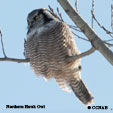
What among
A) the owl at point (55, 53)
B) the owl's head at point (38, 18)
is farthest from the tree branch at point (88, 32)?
the owl's head at point (38, 18)

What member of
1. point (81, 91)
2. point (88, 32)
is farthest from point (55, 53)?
point (88, 32)

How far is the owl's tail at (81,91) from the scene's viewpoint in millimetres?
4508

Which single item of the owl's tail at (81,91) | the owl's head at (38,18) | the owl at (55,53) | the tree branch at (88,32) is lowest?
the owl's tail at (81,91)

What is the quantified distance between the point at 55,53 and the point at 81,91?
0.74m

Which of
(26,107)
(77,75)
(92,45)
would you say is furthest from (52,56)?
(92,45)

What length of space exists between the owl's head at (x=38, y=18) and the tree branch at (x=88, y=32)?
6.01ft

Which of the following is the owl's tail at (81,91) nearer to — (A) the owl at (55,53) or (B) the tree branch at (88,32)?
(A) the owl at (55,53)

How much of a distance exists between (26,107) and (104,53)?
90.4 inches


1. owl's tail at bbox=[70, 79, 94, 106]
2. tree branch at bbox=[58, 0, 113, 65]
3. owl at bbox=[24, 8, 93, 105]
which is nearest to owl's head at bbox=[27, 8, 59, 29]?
owl at bbox=[24, 8, 93, 105]

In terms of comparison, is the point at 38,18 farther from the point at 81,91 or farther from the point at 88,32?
the point at 88,32

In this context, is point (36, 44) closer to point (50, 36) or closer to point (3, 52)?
point (50, 36)

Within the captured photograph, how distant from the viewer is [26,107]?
466cm

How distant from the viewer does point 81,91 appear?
15.1ft

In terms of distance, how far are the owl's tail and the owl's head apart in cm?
102
